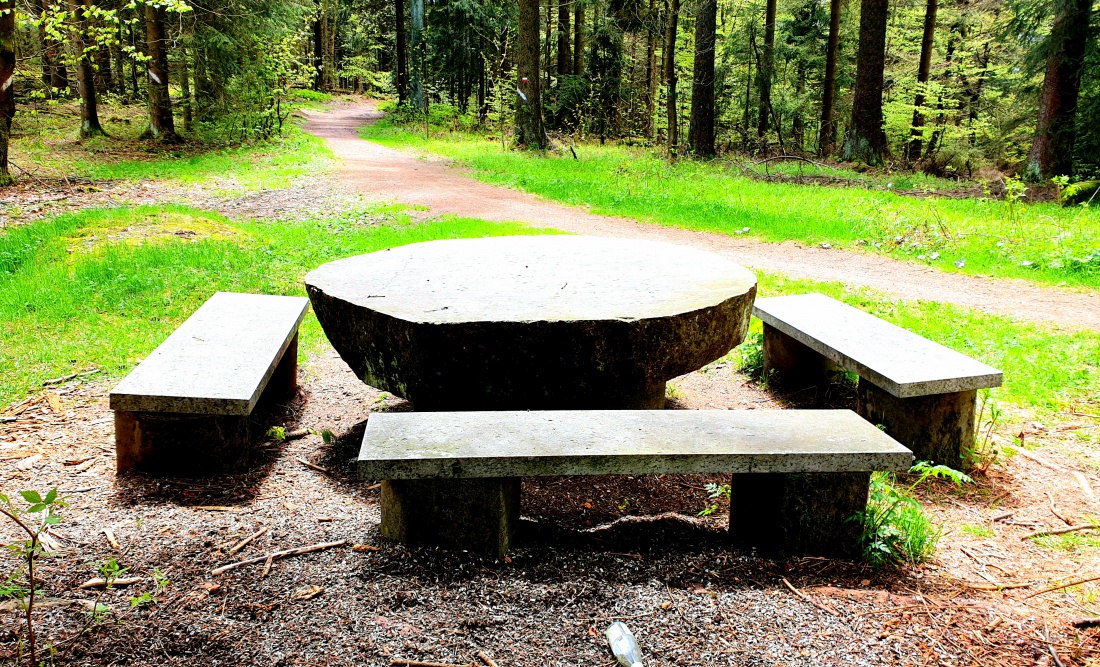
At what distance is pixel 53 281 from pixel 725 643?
696 cm

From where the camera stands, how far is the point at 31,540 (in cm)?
258

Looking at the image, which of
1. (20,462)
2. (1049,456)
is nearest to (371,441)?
(20,462)

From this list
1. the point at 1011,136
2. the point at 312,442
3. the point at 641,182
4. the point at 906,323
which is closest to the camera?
the point at 312,442

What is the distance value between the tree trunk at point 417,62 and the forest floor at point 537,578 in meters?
24.1

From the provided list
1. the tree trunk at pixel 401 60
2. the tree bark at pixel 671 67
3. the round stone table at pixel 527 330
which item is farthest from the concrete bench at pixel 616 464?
the tree trunk at pixel 401 60

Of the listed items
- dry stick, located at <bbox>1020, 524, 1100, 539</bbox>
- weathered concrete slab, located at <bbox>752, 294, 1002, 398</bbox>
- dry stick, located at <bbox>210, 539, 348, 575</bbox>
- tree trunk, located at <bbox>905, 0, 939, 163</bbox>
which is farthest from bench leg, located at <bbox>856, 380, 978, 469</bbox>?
tree trunk, located at <bbox>905, 0, 939, 163</bbox>

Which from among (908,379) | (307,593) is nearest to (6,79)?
(307,593)

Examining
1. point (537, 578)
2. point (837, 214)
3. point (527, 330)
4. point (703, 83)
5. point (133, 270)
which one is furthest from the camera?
A: point (703, 83)

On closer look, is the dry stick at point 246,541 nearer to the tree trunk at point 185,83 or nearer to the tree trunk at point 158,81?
the tree trunk at point 158,81

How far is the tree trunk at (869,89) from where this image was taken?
14.9 metres

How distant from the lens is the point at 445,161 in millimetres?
17641

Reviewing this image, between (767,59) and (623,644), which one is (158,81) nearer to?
(767,59)

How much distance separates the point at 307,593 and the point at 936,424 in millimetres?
3093

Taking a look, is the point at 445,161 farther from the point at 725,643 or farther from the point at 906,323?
the point at 725,643
